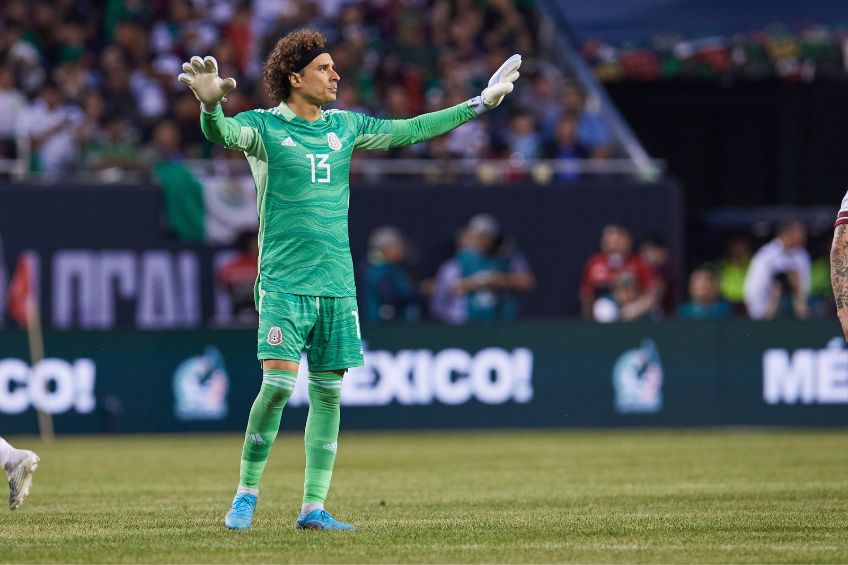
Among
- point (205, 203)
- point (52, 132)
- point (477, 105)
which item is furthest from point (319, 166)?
point (52, 132)

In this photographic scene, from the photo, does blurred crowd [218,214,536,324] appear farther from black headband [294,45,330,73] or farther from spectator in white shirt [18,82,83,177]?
black headband [294,45,330,73]

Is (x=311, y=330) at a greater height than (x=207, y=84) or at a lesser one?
lesser

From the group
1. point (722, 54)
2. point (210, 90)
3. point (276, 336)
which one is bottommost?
point (276, 336)

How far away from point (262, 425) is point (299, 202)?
1174 millimetres

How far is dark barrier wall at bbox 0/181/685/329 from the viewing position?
20.8 meters

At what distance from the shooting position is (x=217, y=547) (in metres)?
7.82

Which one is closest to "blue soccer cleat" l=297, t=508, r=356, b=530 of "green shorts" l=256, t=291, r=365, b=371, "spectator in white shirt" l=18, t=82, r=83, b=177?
"green shorts" l=256, t=291, r=365, b=371

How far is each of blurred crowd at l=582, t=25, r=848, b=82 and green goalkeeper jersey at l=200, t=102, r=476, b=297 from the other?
1567 cm

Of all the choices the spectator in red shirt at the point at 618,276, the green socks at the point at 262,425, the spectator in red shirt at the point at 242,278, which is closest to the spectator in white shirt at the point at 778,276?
the spectator in red shirt at the point at 618,276

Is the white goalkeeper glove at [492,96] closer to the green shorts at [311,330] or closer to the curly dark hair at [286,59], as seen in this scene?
the curly dark hair at [286,59]

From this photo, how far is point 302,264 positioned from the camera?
8.79 meters

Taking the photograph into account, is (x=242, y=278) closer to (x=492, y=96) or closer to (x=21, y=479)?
(x=492, y=96)

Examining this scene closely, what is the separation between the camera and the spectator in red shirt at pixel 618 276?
19891 mm

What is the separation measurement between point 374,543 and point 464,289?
40.8ft
